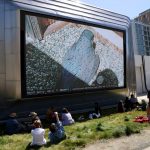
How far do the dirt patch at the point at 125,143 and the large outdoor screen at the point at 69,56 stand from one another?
643cm

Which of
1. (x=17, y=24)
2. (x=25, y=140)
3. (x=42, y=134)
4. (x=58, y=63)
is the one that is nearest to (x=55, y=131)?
(x=42, y=134)

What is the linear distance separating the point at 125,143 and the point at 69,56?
30.5 feet

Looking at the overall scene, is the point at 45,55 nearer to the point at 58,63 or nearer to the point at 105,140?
the point at 58,63

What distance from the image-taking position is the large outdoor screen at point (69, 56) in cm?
1895

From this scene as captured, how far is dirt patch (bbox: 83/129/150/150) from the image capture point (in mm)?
12229

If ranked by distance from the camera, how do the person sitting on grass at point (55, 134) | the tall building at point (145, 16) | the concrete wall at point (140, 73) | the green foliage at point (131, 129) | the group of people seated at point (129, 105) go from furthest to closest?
the tall building at point (145, 16) < the concrete wall at point (140, 73) < the group of people seated at point (129, 105) < the green foliage at point (131, 129) < the person sitting on grass at point (55, 134)

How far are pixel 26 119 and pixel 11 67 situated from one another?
7.89ft

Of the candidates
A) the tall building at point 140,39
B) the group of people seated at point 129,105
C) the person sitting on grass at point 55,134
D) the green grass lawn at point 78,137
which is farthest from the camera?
the tall building at point 140,39

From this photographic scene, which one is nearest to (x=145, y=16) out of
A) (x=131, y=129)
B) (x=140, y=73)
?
(x=140, y=73)

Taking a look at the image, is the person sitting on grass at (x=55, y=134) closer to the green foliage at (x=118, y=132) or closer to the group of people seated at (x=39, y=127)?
the group of people seated at (x=39, y=127)

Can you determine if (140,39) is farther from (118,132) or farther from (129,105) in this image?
(118,132)

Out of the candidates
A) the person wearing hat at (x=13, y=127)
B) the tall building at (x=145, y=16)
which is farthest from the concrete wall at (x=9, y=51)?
the tall building at (x=145, y=16)

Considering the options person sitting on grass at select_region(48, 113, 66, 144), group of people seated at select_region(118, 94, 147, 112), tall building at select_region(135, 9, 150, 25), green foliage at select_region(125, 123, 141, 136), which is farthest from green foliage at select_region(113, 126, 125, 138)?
tall building at select_region(135, 9, 150, 25)

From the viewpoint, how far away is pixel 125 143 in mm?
12844
